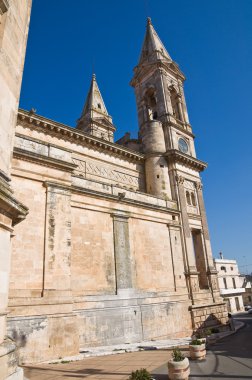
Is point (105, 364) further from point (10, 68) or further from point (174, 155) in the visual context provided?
point (174, 155)

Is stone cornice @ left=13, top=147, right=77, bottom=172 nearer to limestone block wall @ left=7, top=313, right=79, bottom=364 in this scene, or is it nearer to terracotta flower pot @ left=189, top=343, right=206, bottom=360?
limestone block wall @ left=7, top=313, right=79, bottom=364

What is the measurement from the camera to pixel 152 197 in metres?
19.9

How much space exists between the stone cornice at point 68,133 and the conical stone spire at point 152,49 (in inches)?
469

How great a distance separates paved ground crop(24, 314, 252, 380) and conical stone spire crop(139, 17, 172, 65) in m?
26.3

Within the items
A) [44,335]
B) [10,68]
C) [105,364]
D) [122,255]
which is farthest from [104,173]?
[10,68]

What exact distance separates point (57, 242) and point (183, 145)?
1786 centimetres

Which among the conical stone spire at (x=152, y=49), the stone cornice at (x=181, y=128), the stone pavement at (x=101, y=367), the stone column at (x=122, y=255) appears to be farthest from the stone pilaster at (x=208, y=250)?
the conical stone spire at (x=152, y=49)

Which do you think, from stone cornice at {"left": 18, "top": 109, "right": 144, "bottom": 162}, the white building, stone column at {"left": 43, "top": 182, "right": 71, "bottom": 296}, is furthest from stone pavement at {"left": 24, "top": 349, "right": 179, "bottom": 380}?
the white building

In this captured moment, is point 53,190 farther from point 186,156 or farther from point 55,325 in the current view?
point 186,156

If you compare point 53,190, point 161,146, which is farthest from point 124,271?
point 161,146

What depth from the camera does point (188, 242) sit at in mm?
21250

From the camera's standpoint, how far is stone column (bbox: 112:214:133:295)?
1505 centimetres

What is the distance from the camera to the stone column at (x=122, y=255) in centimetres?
1505

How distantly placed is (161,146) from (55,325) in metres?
17.2
